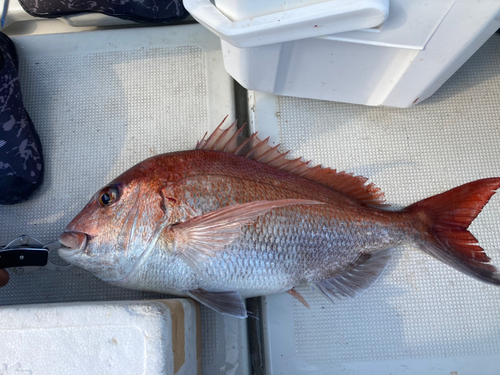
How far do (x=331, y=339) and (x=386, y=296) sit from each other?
0.90 feet

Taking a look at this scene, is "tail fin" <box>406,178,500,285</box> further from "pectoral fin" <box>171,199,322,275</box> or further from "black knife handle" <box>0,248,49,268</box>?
"black knife handle" <box>0,248,49,268</box>

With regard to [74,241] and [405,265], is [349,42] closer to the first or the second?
[405,265]

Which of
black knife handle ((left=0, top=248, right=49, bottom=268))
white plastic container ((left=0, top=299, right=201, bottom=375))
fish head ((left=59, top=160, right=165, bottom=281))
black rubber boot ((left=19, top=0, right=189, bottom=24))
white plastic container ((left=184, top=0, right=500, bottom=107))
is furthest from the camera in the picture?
black rubber boot ((left=19, top=0, right=189, bottom=24))

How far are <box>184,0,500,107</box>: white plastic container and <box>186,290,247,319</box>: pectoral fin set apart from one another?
0.76 m

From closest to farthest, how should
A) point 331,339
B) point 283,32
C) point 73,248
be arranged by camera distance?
point 283,32, point 73,248, point 331,339

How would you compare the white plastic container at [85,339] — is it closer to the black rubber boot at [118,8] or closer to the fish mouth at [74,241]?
the fish mouth at [74,241]

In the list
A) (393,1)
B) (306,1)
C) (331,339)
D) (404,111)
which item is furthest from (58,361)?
(404,111)

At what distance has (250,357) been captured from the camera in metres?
1.33

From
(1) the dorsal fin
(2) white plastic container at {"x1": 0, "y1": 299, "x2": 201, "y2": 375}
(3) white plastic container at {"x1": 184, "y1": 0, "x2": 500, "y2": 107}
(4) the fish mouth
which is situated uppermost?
(3) white plastic container at {"x1": 184, "y1": 0, "x2": 500, "y2": 107}

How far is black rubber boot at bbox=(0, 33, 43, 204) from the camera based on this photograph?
123cm

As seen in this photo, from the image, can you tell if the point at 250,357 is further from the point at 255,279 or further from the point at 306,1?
the point at 306,1

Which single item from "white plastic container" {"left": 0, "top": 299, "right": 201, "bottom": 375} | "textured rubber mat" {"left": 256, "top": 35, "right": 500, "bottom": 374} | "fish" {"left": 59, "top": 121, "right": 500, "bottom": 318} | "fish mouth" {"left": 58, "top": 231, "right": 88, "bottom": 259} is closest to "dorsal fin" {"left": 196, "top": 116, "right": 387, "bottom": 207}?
"fish" {"left": 59, "top": 121, "right": 500, "bottom": 318}

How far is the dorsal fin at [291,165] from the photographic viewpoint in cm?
115

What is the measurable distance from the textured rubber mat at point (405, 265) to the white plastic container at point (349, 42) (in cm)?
13
